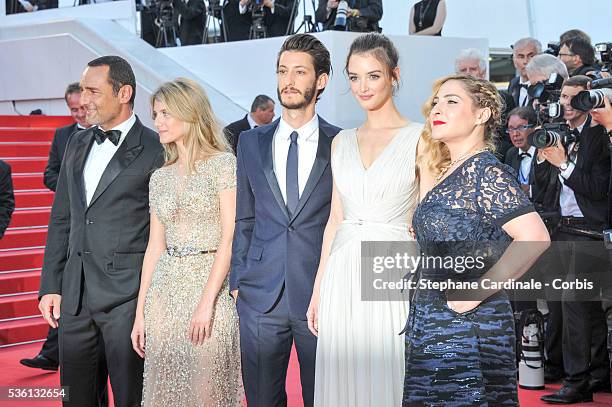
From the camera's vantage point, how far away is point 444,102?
357 centimetres

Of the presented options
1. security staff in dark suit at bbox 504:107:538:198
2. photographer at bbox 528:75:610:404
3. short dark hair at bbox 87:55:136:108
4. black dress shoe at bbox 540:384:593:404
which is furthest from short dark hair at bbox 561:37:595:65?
short dark hair at bbox 87:55:136:108

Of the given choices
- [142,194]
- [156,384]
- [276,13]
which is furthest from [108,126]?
[276,13]

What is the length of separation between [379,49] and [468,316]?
118cm

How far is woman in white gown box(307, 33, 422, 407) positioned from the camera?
3.88 m

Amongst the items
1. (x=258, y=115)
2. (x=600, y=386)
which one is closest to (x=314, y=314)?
(x=600, y=386)

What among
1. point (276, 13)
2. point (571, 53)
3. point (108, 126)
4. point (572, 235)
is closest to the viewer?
point (108, 126)

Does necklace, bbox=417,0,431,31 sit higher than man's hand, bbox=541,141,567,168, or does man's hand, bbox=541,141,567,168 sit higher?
necklace, bbox=417,0,431,31

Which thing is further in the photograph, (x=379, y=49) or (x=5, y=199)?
(x=5, y=199)

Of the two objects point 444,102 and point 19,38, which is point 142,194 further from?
point 19,38

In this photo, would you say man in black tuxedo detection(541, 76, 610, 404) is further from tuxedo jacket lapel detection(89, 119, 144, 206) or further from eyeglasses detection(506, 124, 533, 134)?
tuxedo jacket lapel detection(89, 119, 144, 206)

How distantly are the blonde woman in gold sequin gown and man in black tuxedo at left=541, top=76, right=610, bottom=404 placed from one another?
2.17 m

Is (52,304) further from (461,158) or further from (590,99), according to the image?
(590,99)

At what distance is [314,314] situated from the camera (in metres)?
3.96

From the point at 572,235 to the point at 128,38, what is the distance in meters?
7.74
